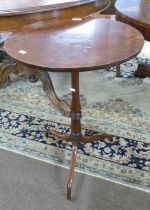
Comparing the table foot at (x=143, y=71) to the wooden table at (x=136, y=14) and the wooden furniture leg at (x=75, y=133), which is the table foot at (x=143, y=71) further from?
the wooden furniture leg at (x=75, y=133)

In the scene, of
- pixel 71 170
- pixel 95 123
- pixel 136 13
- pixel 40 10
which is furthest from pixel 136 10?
pixel 71 170

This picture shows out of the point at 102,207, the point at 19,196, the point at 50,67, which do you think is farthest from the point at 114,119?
the point at 50,67

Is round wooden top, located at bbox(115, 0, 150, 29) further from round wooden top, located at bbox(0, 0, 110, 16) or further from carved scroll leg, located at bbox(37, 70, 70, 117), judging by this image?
carved scroll leg, located at bbox(37, 70, 70, 117)

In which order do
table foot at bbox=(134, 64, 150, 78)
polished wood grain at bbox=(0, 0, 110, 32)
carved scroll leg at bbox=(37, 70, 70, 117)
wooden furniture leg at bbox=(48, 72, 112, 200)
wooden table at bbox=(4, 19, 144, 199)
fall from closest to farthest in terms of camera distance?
1. wooden table at bbox=(4, 19, 144, 199)
2. wooden furniture leg at bbox=(48, 72, 112, 200)
3. polished wood grain at bbox=(0, 0, 110, 32)
4. carved scroll leg at bbox=(37, 70, 70, 117)
5. table foot at bbox=(134, 64, 150, 78)

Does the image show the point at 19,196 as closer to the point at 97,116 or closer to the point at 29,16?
the point at 97,116

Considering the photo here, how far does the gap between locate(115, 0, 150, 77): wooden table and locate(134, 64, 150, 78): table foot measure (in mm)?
617

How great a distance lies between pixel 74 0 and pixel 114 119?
2.78 feet

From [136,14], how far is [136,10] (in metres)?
0.10

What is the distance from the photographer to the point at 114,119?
1941 millimetres

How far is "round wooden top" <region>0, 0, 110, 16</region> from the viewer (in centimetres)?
148

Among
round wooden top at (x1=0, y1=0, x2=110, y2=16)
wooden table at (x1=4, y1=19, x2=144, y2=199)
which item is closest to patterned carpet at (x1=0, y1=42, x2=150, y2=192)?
wooden table at (x1=4, y1=19, x2=144, y2=199)

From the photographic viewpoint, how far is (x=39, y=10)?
4.96 ft

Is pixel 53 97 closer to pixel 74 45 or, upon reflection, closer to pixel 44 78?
pixel 44 78

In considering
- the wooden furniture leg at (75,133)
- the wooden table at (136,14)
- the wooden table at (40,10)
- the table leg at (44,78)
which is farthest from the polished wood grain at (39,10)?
the table leg at (44,78)
